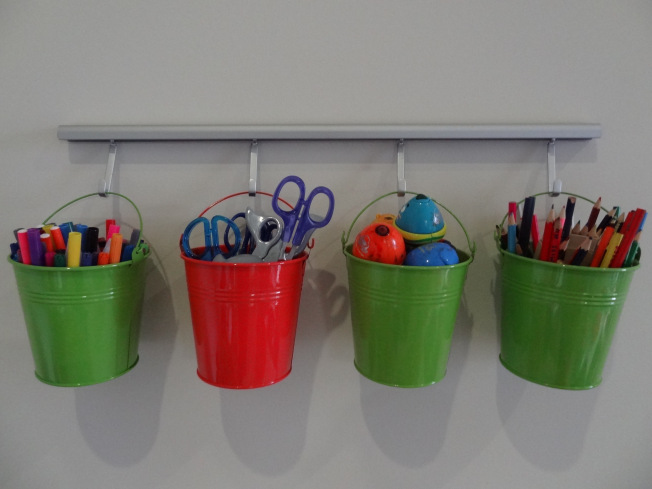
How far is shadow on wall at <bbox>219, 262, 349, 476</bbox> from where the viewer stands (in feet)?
2.40

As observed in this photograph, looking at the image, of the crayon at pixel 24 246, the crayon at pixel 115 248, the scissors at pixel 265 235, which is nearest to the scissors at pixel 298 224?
the scissors at pixel 265 235

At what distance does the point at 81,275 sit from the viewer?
0.58 meters

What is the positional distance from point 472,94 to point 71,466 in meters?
0.93

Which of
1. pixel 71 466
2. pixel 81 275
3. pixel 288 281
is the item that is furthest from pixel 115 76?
pixel 71 466

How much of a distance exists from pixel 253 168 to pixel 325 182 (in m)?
0.12

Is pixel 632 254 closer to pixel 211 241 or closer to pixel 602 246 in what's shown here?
pixel 602 246

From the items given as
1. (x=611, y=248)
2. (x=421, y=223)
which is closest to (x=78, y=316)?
(x=421, y=223)

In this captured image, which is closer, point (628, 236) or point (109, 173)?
point (628, 236)

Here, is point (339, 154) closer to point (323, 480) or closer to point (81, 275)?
point (81, 275)

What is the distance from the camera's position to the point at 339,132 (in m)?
0.67

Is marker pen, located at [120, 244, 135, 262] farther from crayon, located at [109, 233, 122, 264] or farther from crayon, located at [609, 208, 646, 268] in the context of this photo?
crayon, located at [609, 208, 646, 268]

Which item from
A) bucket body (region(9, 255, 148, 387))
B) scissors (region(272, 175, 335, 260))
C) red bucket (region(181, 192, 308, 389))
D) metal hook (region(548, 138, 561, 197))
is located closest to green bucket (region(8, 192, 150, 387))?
bucket body (region(9, 255, 148, 387))

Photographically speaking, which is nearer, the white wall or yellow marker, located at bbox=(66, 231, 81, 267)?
yellow marker, located at bbox=(66, 231, 81, 267)

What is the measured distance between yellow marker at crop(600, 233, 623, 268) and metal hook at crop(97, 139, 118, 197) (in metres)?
0.73
